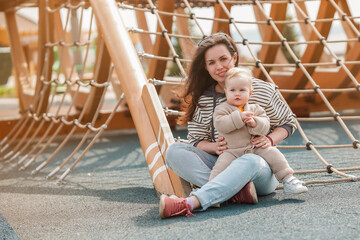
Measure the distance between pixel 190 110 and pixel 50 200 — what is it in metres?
0.71

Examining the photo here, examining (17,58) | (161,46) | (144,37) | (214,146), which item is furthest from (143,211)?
(17,58)

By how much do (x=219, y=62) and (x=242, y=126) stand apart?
26 centimetres

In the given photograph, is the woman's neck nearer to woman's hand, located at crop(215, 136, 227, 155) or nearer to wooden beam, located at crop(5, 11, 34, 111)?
woman's hand, located at crop(215, 136, 227, 155)

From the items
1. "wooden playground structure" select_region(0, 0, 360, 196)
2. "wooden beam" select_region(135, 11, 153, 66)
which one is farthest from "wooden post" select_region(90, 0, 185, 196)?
"wooden beam" select_region(135, 11, 153, 66)

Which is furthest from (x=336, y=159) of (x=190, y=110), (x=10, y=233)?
(x=10, y=233)

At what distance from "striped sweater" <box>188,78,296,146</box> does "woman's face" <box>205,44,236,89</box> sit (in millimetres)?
77

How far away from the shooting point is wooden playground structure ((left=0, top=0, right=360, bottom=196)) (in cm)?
207

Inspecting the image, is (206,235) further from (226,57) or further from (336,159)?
(336,159)

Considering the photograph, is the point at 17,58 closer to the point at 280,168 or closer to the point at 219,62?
the point at 219,62

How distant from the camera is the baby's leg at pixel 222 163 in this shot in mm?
1702

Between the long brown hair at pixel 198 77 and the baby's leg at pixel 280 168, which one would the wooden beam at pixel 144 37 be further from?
the baby's leg at pixel 280 168

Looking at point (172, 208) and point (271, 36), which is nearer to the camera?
point (172, 208)

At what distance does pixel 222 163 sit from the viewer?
1.70m

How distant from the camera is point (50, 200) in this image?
2119 mm
